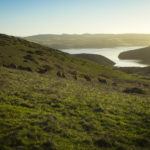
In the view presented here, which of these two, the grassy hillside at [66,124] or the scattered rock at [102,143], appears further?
the scattered rock at [102,143]

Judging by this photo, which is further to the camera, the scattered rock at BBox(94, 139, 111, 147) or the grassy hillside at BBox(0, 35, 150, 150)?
the scattered rock at BBox(94, 139, 111, 147)

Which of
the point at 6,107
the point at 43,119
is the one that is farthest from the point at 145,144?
the point at 6,107

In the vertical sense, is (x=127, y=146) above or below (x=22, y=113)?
below

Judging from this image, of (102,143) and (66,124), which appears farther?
(66,124)

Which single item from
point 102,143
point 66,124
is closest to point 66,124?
point 66,124

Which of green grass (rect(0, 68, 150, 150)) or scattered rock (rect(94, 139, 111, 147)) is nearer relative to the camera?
green grass (rect(0, 68, 150, 150))

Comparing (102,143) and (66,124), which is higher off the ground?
(66,124)

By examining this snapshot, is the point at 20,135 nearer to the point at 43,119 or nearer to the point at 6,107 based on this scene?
the point at 43,119

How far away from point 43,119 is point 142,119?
11.3 m

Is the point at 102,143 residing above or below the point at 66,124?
below

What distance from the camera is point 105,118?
1920cm

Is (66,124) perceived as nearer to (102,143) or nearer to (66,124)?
(66,124)

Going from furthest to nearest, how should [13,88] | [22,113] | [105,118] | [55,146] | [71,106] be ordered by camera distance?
[13,88], [71,106], [105,118], [22,113], [55,146]

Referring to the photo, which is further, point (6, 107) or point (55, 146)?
point (6, 107)
